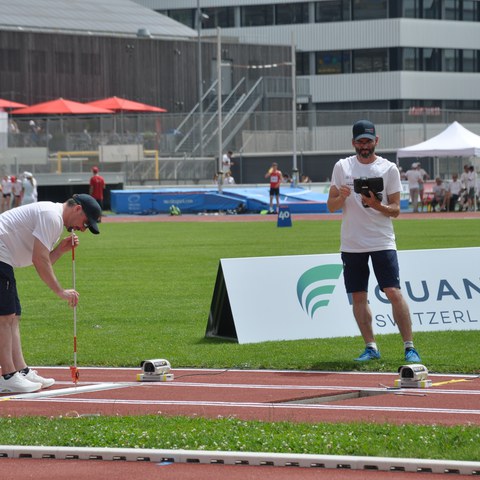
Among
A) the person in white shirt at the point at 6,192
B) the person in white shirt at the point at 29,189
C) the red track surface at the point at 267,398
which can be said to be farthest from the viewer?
the person in white shirt at the point at 6,192

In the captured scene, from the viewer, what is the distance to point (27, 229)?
10.5m

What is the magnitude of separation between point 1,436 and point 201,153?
168 feet

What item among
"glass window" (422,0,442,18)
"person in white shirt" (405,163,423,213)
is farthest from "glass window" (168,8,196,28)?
"person in white shirt" (405,163,423,213)

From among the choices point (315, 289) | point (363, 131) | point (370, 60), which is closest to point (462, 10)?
point (370, 60)

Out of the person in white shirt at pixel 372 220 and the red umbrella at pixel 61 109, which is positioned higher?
the red umbrella at pixel 61 109

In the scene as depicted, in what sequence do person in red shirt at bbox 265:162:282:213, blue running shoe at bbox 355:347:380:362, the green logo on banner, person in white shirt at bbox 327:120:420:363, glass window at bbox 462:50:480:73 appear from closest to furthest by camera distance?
person in white shirt at bbox 327:120:420:363
blue running shoe at bbox 355:347:380:362
the green logo on banner
person in red shirt at bbox 265:162:282:213
glass window at bbox 462:50:480:73

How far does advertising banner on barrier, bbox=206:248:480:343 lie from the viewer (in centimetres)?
1379

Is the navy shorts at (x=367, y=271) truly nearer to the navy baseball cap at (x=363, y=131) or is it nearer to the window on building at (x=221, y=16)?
the navy baseball cap at (x=363, y=131)

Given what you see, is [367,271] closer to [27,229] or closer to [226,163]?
[27,229]

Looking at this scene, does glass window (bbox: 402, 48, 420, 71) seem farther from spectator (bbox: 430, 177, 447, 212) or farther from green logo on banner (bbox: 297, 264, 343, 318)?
green logo on banner (bbox: 297, 264, 343, 318)

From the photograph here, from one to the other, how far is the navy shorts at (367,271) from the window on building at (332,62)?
69360 mm

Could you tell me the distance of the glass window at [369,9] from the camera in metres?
78.4

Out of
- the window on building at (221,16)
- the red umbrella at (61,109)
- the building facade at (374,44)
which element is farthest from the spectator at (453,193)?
the window on building at (221,16)

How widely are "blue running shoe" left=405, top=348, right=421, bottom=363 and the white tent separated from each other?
118 feet
